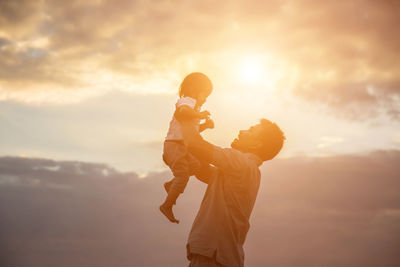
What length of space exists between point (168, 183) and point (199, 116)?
142 cm

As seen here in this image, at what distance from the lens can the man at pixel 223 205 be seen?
4.82 metres

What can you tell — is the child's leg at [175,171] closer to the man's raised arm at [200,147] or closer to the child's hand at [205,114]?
the child's hand at [205,114]

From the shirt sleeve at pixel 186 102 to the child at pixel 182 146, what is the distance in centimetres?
3

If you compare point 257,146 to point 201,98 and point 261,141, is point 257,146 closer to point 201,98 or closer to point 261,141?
point 261,141

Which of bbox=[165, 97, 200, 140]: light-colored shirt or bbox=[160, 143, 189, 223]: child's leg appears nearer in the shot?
bbox=[165, 97, 200, 140]: light-colored shirt

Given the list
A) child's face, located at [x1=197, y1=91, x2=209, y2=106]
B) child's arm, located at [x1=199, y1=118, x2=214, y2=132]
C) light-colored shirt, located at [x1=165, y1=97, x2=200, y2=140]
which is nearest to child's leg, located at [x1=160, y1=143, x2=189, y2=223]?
light-colored shirt, located at [x1=165, y1=97, x2=200, y2=140]

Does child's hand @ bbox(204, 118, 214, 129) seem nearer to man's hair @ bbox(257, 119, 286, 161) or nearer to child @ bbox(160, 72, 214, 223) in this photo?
child @ bbox(160, 72, 214, 223)

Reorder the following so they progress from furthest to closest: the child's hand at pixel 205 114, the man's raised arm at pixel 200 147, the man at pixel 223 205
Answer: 1. the child's hand at pixel 205 114
2. the man's raised arm at pixel 200 147
3. the man at pixel 223 205

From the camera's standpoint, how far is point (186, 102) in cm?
573

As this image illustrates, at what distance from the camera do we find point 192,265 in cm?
486

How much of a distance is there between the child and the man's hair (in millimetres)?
798

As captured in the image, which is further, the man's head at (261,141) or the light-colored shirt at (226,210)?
the man's head at (261,141)

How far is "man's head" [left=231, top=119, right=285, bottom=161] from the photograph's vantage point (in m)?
5.72

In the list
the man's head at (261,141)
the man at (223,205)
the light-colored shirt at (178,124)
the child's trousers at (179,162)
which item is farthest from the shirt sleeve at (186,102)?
the man's head at (261,141)
